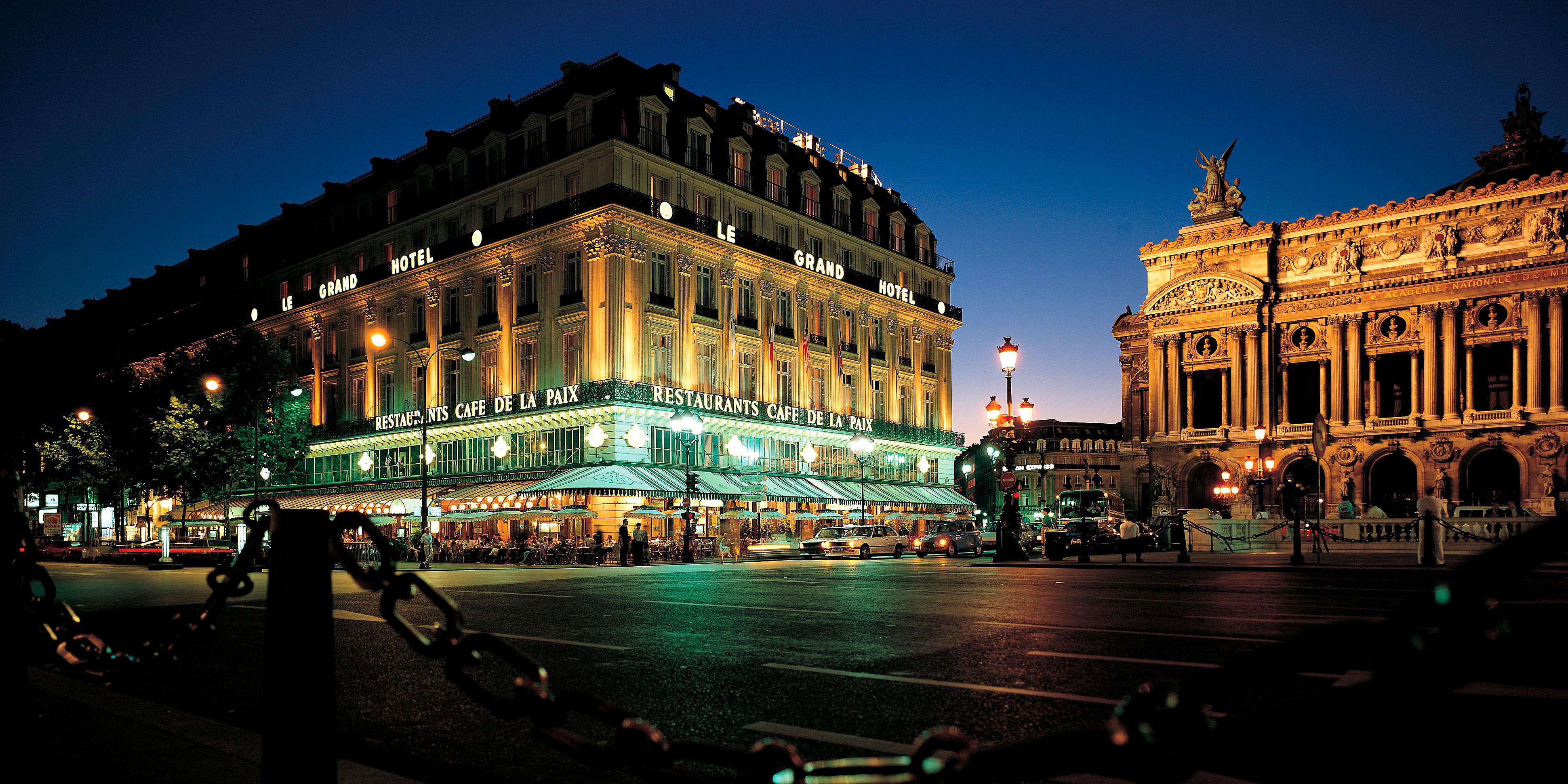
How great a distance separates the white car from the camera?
4200 cm

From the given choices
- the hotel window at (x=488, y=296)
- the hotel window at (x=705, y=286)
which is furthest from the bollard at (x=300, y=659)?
the hotel window at (x=488, y=296)

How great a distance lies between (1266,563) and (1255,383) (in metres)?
44.9

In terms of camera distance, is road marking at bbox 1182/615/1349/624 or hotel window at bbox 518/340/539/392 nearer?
road marking at bbox 1182/615/1349/624

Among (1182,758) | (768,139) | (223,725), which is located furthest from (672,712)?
(768,139)

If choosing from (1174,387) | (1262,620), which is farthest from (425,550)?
(1174,387)

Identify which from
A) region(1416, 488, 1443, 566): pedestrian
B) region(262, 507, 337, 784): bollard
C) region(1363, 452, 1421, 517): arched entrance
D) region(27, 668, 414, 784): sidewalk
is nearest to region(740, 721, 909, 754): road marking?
region(27, 668, 414, 784): sidewalk

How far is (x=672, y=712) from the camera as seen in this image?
618cm

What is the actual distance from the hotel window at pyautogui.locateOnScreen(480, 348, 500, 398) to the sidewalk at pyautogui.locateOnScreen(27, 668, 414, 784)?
142 feet

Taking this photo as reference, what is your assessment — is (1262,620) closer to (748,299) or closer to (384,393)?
(748,299)

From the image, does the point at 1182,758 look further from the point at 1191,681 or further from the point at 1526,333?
the point at 1526,333

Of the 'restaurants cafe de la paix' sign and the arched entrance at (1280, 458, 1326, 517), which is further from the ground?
the 'restaurants cafe de la paix' sign

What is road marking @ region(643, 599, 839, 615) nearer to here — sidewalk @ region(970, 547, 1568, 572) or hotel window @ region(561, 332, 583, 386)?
sidewalk @ region(970, 547, 1568, 572)

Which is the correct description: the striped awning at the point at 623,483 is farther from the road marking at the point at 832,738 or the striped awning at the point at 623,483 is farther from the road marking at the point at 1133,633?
the road marking at the point at 832,738

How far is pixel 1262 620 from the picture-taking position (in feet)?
35.7
